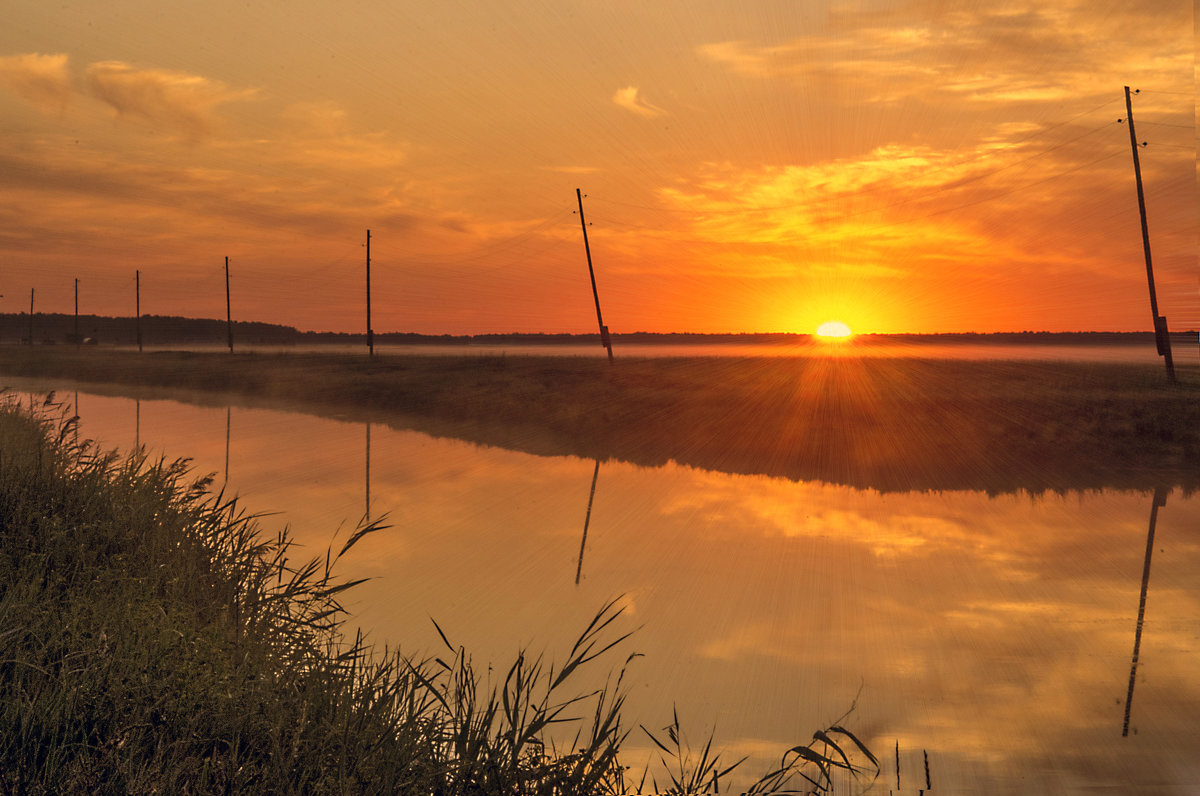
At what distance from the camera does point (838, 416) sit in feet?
93.6

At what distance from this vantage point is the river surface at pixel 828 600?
7.28 m

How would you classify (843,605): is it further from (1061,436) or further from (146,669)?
(1061,436)

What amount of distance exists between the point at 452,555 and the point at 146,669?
315 inches

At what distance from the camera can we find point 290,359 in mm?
72812

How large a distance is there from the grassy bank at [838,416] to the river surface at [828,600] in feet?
9.19

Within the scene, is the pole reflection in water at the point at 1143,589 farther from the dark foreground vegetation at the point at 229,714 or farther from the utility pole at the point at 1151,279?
the utility pole at the point at 1151,279

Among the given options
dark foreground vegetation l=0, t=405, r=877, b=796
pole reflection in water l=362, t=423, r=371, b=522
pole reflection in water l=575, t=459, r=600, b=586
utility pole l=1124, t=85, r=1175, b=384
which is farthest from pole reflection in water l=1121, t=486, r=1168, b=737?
utility pole l=1124, t=85, r=1175, b=384

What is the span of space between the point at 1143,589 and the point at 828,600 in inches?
170

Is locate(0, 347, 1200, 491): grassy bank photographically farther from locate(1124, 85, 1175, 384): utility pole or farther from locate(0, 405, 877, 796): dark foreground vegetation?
locate(0, 405, 877, 796): dark foreground vegetation

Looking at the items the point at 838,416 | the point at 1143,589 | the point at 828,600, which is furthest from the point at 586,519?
the point at 838,416

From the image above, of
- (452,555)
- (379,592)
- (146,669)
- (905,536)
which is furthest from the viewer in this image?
(905,536)

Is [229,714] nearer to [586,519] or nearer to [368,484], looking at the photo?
[586,519]

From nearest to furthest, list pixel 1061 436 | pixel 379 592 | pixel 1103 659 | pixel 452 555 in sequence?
pixel 1103 659 < pixel 379 592 < pixel 452 555 < pixel 1061 436

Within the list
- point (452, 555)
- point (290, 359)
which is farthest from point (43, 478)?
point (290, 359)
